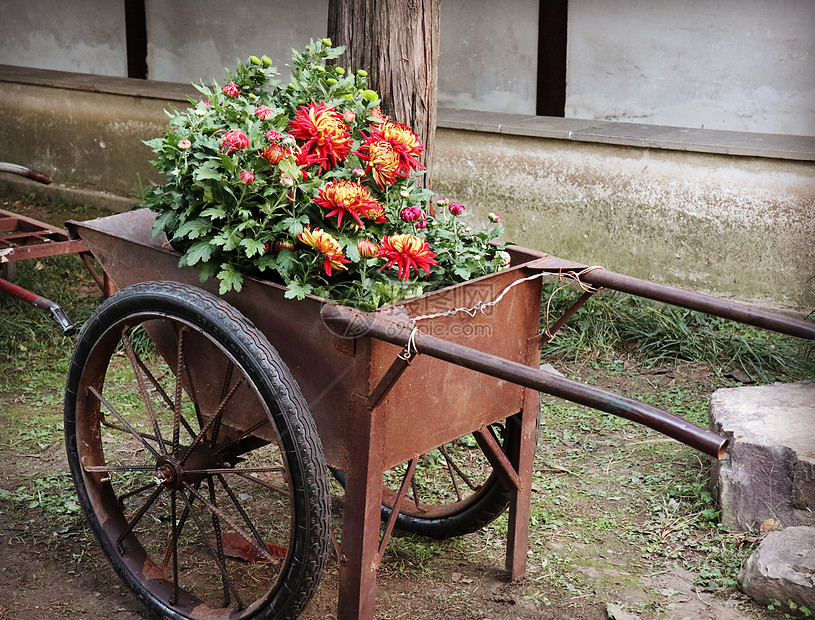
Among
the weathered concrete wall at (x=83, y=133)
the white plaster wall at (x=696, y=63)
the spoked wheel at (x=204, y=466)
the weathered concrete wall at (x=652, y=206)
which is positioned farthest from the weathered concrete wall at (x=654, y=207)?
the spoked wheel at (x=204, y=466)

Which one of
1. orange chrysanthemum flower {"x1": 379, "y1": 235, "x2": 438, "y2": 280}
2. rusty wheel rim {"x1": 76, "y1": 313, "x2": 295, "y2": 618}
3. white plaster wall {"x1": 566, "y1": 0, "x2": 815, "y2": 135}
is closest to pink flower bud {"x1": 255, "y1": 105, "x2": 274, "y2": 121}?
orange chrysanthemum flower {"x1": 379, "y1": 235, "x2": 438, "y2": 280}

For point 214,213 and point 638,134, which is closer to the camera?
point 214,213

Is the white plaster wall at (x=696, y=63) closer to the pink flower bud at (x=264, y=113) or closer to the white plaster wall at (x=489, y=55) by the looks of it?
the white plaster wall at (x=489, y=55)

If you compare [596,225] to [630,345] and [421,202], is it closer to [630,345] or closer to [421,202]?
[630,345]

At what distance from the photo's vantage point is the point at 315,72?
105 inches

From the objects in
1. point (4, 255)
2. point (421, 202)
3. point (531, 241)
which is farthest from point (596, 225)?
point (4, 255)

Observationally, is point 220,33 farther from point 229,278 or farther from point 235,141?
point 229,278

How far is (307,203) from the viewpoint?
236 cm

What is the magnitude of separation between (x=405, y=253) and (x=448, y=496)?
146 centimetres

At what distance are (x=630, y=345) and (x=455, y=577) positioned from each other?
230 cm

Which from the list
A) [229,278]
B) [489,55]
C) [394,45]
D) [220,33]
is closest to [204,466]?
[229,278]

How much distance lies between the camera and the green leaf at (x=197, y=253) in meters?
2.30

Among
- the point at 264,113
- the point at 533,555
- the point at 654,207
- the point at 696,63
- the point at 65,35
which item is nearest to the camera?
the point at 264,113

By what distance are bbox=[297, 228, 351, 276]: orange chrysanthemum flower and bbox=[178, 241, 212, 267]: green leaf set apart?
25 centimetres
